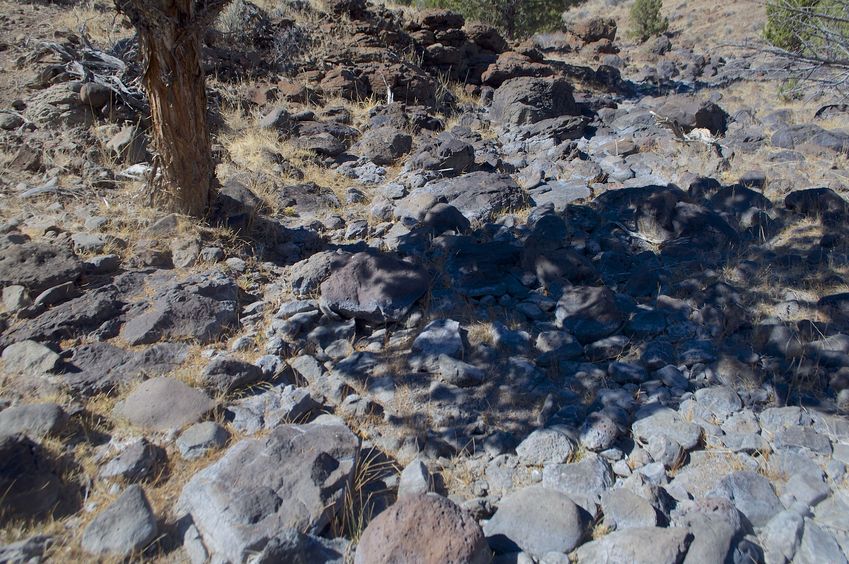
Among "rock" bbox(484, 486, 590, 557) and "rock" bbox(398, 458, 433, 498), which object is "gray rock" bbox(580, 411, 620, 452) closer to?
"rock" bbox(484, 486, 590, 557)

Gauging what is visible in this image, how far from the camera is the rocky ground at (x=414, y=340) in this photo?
2.54m

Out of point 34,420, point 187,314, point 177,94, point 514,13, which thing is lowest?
point 187,314

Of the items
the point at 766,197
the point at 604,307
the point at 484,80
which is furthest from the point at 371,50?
the point at 604,307

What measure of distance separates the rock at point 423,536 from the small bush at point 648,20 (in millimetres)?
18621

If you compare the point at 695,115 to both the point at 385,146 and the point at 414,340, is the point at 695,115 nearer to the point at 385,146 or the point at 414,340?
the point at 385,146

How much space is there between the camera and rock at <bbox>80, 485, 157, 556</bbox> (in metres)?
2.36

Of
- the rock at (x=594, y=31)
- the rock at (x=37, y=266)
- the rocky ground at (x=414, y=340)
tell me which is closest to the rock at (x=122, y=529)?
the rocky ground at (x=414, y=340)

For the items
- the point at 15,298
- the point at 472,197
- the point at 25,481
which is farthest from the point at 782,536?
the point at 15,298

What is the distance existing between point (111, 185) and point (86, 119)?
1.27m

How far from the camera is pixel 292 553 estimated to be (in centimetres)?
232

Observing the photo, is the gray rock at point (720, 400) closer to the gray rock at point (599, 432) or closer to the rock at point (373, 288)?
the gray rock at point (599, 432)

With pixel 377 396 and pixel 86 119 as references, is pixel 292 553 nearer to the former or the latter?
pixel 377 396

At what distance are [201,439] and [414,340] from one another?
143 centimetres

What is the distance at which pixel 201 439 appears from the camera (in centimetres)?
298
